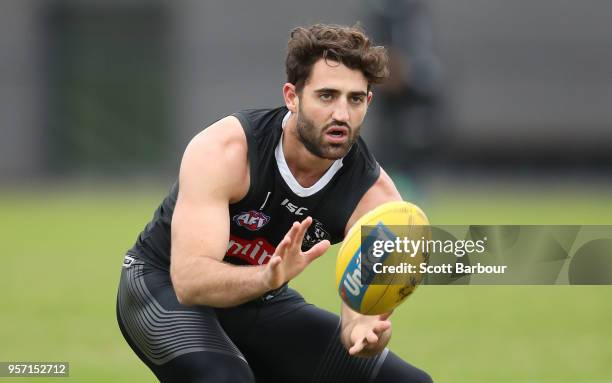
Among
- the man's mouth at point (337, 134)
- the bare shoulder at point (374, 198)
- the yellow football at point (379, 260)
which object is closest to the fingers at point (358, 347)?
the yellow football at point (379, 260)

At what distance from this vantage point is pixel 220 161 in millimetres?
5738

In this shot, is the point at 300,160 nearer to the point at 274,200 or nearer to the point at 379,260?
the point at 274,200

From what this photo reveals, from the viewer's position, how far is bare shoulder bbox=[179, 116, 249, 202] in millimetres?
5699

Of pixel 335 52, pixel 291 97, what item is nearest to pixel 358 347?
pixel 291 97

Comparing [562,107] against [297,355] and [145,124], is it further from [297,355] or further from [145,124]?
[297,355]

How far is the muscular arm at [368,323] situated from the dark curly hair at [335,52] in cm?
59

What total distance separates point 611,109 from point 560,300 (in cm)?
1646

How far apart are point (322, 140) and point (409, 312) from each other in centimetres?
588

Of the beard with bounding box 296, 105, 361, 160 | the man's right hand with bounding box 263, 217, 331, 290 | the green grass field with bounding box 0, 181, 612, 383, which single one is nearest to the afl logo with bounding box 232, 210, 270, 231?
the beard with bounding box 296, 105, 361, 160

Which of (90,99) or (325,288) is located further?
(90,99)

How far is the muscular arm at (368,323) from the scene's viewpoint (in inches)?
216

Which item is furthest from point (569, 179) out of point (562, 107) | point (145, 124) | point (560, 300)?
point (560, 300)

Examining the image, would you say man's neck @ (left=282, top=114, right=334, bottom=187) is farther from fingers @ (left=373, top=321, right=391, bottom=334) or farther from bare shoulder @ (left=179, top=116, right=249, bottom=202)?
fingers @ (left=373, top=321, right=391, bottom=334)

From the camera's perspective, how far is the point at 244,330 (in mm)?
6172
